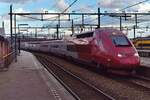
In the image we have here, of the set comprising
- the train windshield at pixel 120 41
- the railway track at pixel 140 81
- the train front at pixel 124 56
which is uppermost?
the train windshield at pixel 120 41

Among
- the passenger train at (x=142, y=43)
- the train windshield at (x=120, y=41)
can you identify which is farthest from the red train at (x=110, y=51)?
the passenger train at (x=142, y=43)

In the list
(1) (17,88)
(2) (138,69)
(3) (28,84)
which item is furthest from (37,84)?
(2) (138,69)


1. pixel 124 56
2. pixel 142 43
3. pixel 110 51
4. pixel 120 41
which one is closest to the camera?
pixel 124 56

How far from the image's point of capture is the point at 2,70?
31.1 meters

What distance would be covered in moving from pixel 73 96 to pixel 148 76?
10.0 meters

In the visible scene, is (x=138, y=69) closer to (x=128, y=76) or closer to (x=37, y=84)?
(x=128, y=76)

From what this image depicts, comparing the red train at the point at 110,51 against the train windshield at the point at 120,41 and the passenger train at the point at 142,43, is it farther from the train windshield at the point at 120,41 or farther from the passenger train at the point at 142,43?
the passenger train at the point at 142,43

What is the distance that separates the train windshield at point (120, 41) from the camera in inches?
1039

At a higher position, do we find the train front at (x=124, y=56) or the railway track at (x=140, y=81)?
the train front at (x=124, y=56)

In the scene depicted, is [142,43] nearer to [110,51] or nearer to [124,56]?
[110,51]

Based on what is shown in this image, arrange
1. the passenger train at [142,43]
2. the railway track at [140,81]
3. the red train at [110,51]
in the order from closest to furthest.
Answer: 1. the railway track at [140,81]
2. the red train at [110,51]
3. the passenger train at [142,43]

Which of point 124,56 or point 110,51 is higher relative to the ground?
point 110,51

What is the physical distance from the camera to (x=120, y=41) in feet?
87.8

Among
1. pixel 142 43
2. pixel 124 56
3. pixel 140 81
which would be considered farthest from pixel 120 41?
pixel 142 43
